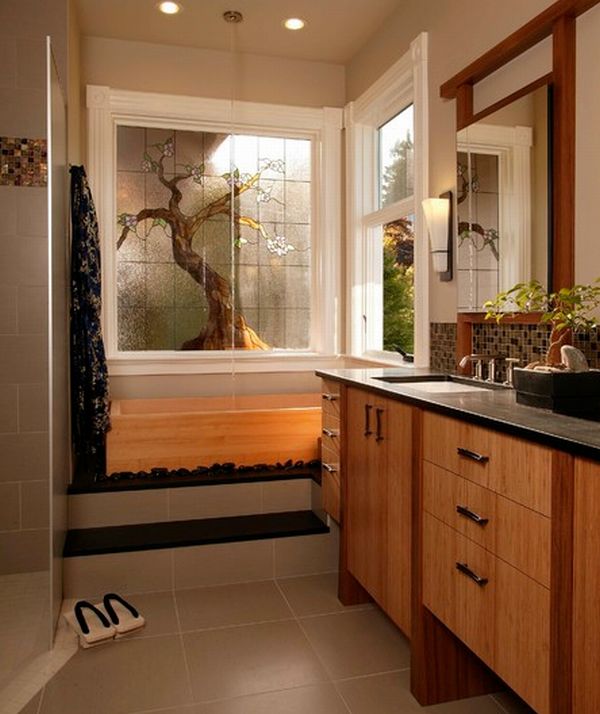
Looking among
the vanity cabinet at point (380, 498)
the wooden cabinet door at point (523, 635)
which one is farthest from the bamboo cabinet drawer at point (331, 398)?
the wooden cabinet door at point (523, 635)

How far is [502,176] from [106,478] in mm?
2273

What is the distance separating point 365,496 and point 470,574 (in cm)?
82

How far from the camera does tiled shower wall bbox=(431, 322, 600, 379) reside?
7.02 ft

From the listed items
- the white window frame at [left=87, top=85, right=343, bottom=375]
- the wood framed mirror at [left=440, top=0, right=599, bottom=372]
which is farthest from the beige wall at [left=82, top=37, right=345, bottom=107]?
the wood framed mirror at [left=440, top=0, right=599, bottom=372]

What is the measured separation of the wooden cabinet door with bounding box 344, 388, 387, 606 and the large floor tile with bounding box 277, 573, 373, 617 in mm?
200

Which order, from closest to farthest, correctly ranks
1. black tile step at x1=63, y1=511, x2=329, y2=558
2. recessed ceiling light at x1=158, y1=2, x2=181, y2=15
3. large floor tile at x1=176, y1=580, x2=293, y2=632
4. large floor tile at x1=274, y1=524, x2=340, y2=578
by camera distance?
large floor tile at x1=176, y1=580, x2=293, y2=632 → black tile step at x1=63, y1=511, x2=329, y2=558 → large floor tile at x1=274, y1=524, x2=340, y2=578 → recessed ceiling light at x1=158, y1=2, x2=181, y2=15

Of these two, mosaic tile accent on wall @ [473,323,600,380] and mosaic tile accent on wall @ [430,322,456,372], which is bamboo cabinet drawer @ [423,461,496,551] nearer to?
mosaic tile accent on wall @ [473,323,600,380]

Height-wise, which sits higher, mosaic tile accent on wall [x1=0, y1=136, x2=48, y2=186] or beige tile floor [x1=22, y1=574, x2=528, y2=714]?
mosaic tile accent on wall [x1=0, y1=136, x2=48, y2=186]

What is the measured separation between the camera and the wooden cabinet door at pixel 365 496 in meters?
2.41

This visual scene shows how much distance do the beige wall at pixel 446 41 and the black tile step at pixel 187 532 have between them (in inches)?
47.1

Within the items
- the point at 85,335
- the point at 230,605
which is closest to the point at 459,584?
the point at 230,605

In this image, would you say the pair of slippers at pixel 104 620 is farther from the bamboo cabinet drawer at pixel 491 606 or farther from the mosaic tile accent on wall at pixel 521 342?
the mosaic tile accent on wall at pixel 521 342

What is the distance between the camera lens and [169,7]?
3.62 meters

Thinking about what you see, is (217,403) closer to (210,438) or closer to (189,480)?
(210,438)
